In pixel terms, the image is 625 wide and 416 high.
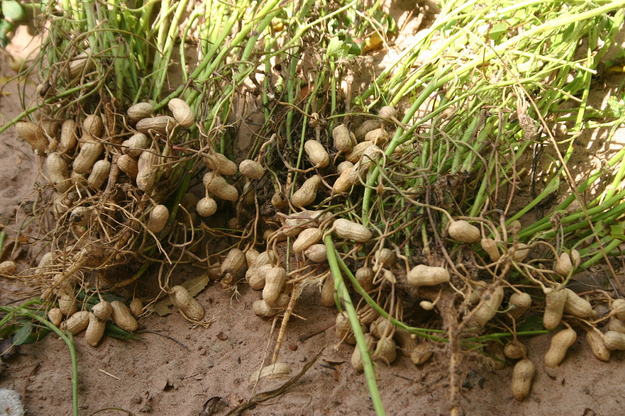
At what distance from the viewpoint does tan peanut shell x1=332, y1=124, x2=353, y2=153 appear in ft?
5.20

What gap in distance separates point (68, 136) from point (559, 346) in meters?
1.58

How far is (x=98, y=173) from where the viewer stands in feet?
4.89

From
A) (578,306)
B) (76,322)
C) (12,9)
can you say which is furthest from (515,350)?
(12,9)

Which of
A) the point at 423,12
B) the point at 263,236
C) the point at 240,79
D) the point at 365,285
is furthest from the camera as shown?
the point at 423,12

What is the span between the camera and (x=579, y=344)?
1379 millimetres

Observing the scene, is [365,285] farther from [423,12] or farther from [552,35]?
[423,12]

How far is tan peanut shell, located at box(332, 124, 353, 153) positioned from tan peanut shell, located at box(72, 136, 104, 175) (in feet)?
2.44

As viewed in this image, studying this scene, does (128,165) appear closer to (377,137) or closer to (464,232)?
(377,137)

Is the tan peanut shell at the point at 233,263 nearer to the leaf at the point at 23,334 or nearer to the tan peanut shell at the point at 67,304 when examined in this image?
the tan peanut shell at the point at 67,304

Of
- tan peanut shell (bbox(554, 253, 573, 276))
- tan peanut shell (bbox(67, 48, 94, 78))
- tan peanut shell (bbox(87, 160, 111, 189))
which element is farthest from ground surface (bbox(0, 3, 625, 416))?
tan peanut shell (bbox(67, 48, 94, 78))

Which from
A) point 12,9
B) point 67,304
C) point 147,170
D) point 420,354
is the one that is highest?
point 12,9

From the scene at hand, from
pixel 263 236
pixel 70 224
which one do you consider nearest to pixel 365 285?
pixel 263 236

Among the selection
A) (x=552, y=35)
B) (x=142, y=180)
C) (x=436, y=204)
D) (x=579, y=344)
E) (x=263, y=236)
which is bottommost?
(x=579, y=344)

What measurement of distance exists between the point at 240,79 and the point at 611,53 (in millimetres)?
1355
